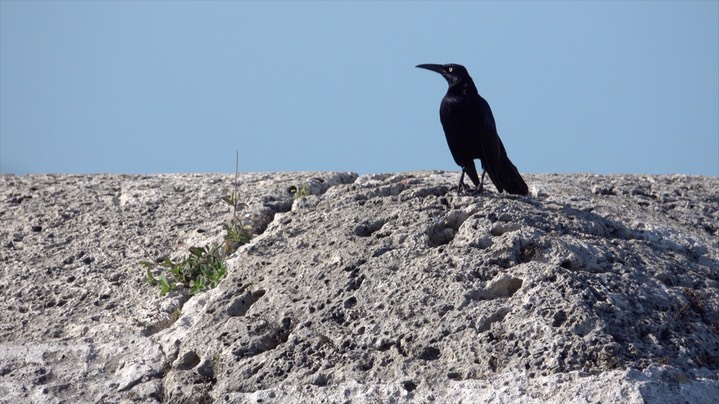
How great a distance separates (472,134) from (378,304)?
224 cm

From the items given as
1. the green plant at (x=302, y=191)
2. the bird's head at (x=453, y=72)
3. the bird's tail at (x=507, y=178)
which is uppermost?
the bird's head at (x=453, y=72)

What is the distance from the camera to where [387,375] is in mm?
4711

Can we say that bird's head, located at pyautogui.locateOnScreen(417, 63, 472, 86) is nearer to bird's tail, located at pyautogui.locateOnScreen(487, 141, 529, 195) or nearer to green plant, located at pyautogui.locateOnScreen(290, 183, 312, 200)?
bird's tail, located at pyautogui.locateOnScreen(487, 141, 529, 195)

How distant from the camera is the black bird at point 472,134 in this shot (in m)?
7.02

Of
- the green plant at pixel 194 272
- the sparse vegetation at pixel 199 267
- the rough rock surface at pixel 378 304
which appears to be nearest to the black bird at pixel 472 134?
the rough rock surface at pixel 378 304

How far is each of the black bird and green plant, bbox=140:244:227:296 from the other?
6.38 ft

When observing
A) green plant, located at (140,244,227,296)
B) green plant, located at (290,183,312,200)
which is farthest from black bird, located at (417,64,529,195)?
green plant, located at (140,244,227,296)

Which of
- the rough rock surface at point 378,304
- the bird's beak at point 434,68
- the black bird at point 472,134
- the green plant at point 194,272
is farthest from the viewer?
the bird's beak at point 434,68

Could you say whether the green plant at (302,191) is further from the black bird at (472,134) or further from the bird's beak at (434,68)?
the bird's beak at (434,68)

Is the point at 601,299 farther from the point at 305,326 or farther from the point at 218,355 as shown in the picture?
the point at 218,355

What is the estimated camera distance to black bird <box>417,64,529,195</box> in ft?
23.0

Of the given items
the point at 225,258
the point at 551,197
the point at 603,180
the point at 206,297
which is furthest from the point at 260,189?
the point at 603,180

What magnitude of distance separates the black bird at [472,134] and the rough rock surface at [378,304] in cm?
36

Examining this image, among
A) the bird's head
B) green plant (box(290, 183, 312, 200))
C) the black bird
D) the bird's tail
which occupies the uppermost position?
the bird's head
